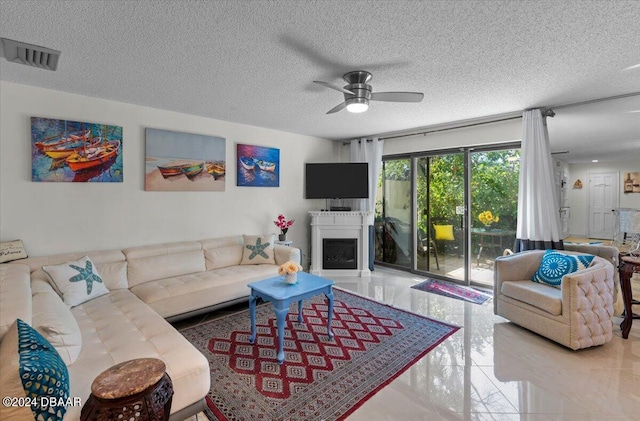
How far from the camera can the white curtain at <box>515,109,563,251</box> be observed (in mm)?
3461

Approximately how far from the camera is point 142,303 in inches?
103

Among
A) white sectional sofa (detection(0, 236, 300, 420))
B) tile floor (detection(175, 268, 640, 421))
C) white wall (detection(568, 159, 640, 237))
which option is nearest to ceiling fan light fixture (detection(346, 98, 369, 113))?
white sectional sofa (detection(0, 236, 300, 420))

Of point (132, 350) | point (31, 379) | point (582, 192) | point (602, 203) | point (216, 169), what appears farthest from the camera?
point (582, 192)

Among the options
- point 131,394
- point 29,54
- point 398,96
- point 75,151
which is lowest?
point 131,394

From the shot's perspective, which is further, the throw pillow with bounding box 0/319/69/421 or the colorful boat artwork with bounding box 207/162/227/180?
the colorful boat artwork with bounding box 207/162/227/180

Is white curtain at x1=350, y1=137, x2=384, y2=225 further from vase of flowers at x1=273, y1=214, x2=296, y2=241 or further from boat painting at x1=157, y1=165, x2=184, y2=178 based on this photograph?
boat painting at x1=157, y1=165, x2=184, y2=178

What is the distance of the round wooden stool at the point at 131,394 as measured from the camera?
1.17 meters

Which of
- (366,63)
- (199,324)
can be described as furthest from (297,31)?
(199,324)

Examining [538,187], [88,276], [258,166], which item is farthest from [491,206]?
[88,276]

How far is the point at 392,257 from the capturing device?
5.55m

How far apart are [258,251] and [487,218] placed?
3.41 meters

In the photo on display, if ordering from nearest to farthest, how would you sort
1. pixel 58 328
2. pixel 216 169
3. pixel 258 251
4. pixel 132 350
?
pixel 58 328, pixel 132 350, pixel 258 251, pixel 216 169

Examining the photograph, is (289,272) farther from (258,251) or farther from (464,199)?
(464,199)

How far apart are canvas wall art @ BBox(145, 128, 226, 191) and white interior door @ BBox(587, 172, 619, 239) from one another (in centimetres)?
1030
